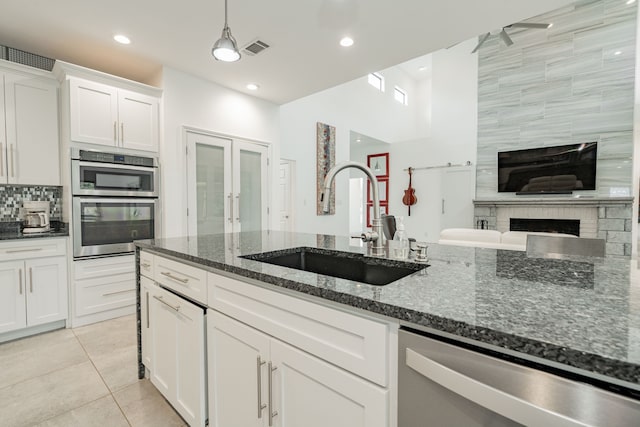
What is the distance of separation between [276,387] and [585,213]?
6687mm

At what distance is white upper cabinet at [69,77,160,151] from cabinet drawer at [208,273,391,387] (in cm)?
273

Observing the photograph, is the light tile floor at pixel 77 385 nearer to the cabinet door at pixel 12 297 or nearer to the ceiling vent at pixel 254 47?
the cabinet door at pixel 12 297

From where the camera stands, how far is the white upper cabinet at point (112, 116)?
2833mm

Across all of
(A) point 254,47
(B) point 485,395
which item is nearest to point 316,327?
(B) point 485,395

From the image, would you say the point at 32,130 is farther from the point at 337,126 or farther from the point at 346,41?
the point at 337,126

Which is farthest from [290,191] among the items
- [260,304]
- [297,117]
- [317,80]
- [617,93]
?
[617,93]

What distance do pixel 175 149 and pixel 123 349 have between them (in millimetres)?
2147

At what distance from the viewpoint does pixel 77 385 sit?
1943mm

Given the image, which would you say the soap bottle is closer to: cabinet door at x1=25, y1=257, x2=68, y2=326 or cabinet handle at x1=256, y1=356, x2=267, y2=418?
cabinet handle at x1=256, y1=356, x2=267, y2=418

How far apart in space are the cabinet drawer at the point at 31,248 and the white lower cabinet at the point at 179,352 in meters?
1.80

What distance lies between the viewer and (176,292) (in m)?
1.51

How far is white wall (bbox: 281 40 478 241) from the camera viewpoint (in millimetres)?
5750

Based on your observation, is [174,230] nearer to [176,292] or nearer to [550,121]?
[176,292]

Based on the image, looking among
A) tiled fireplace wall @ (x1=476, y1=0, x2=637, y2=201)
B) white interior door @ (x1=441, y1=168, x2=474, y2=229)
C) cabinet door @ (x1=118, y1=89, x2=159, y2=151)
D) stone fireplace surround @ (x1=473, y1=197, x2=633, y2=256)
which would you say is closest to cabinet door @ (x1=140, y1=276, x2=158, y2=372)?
cabinet door @ (x1=118, y1=89, x2=159, y2=151)
